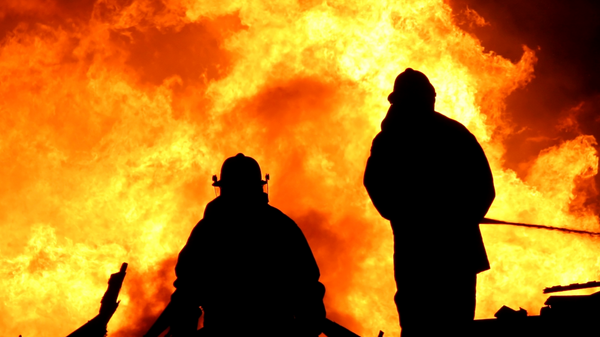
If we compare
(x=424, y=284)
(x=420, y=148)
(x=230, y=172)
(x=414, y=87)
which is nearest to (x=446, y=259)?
(x=424, y=284)

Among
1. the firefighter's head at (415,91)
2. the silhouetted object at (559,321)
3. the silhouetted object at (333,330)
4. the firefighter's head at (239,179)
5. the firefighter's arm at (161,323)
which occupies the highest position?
the firefighter's head at (239,179)

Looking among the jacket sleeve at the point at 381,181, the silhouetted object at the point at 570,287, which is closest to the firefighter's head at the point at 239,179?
the jacket sleeve at the point at 381,181

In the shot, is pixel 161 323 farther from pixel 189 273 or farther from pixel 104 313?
pixel 104 313

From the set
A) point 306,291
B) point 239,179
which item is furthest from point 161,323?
point 239,179

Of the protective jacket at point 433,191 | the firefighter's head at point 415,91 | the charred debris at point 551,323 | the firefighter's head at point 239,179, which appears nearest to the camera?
the protective jacket at point 433,191

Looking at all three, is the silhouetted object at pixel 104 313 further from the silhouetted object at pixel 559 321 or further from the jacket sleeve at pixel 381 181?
the silhouetted object at pixel 559 321

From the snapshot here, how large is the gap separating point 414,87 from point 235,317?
3.31 meters

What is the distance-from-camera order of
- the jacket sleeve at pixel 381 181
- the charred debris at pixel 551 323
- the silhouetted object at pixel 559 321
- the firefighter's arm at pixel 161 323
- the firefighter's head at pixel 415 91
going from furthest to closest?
the silhouetted object at pixel 559 321, the charred debris at pixel 551 323, the firefighter's arm at pixel 161 323, the firefighter's head at pixel 415 91, the jacket sleeve at pixel 381 181

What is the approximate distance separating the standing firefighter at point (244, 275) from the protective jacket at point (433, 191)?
2.01 meters

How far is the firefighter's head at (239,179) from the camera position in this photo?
666cm

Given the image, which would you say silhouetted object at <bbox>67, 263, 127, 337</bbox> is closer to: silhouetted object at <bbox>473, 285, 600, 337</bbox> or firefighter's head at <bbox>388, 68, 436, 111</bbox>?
silhouetted object at <bbox>473, 285, 600, 337</bbox>

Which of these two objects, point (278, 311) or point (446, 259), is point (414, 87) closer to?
point (446, 259)

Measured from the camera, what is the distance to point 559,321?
6.47m

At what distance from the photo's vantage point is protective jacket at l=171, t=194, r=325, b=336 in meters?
5.54
